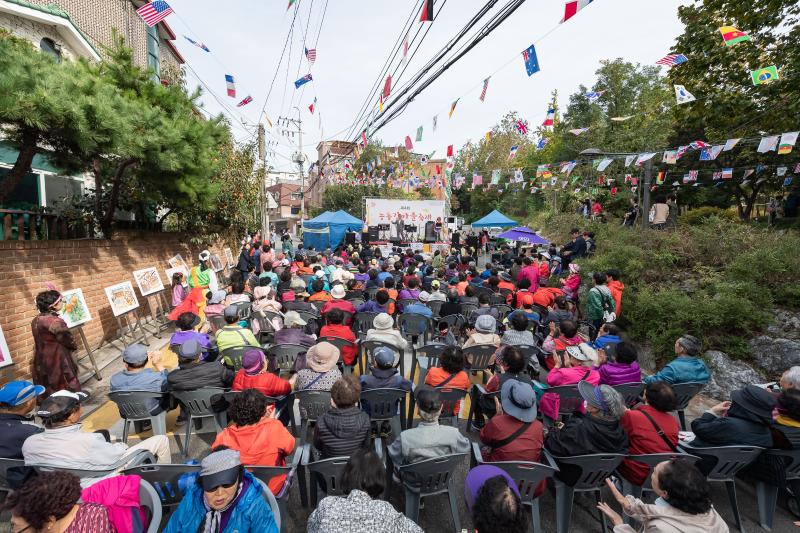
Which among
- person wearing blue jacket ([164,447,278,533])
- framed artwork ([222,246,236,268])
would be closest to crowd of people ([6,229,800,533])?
person wearing blue jacket ([164,447,278,533])

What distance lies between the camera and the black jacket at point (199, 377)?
3.54m

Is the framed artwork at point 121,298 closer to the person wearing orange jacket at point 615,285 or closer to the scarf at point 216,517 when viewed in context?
the scarf at point 216,517

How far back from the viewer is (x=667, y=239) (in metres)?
7.82

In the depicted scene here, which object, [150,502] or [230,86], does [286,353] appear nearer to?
[150,502]

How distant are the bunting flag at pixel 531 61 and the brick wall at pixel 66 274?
8.04 metres

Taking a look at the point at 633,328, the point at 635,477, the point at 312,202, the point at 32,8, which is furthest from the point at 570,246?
the point at 312,202

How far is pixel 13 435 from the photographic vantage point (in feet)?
8.45

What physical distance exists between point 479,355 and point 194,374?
303 centimetres

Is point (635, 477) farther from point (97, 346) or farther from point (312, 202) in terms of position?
point (312, 202)

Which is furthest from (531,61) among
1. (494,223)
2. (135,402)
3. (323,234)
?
(323,234)

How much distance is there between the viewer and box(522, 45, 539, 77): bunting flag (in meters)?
6.80

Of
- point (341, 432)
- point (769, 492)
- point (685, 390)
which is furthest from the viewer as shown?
point (685, 390)

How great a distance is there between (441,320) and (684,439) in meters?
3.35

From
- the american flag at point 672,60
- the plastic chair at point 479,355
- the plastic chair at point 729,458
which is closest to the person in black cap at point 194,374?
the plastic chair at point 479,355
